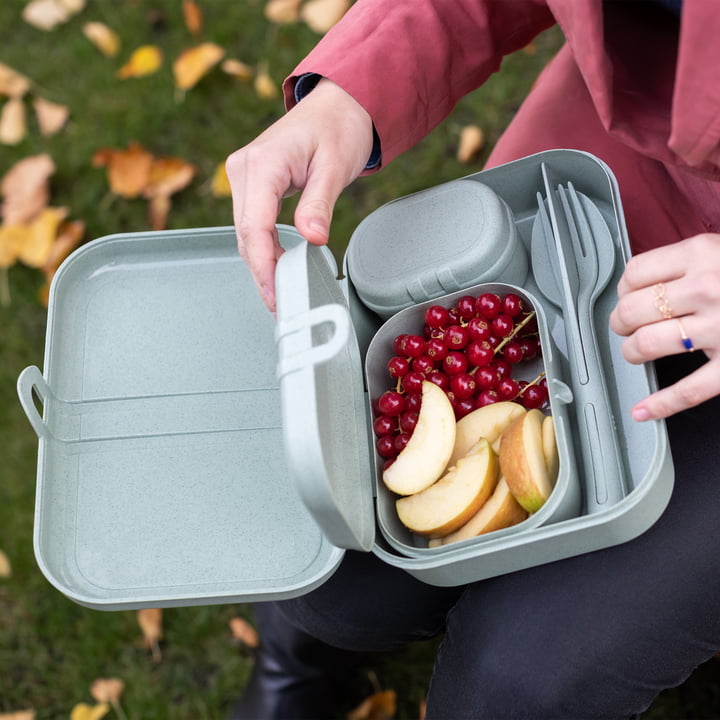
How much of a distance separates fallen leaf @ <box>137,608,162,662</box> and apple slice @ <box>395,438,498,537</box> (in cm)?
82

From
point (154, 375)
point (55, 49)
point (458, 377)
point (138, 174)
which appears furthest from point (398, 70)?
point (55, 49)

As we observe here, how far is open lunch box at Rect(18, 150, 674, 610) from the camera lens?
779mm

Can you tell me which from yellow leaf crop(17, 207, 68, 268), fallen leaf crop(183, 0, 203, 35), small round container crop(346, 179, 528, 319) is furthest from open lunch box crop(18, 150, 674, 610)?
fallen leaf crop(183, 0, 203, 35)

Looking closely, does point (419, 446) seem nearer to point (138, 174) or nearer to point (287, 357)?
point (287, 357)

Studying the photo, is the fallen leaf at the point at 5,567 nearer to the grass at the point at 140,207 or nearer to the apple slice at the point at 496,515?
the grass at the point at 140,207

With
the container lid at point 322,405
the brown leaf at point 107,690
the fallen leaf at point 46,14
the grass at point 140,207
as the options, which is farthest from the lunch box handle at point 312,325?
the fallen leaf at point 46,14

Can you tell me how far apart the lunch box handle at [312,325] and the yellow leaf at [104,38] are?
1.55 meters

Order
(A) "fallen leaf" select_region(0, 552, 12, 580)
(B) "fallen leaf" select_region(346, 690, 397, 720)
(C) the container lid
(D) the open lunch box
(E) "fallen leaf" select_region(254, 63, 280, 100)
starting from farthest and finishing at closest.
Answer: (E) "fallen leaf" select_region(254, 63, 280, 100), (A) "fallen leaf" select_region(0, 552, 12, 580), (B) "fallen leaf" select_region(346, 690, 397, 720), (D) the open lunch box, (C) the container lid

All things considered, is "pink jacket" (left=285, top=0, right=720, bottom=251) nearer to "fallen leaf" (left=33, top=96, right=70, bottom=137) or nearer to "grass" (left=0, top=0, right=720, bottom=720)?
"grass" (left=0, top=0, right=720, bottom=720)

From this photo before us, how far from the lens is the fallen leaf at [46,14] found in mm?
2057

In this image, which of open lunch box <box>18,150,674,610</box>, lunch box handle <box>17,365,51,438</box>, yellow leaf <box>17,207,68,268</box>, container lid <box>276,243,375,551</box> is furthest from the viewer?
yellow leaf <box>17,207,68,268</box>

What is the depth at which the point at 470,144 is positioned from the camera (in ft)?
5.87

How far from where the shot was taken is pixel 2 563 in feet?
5.13

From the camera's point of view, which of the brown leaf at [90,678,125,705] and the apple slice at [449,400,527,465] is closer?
the apple slice at [449,400,527,465]
